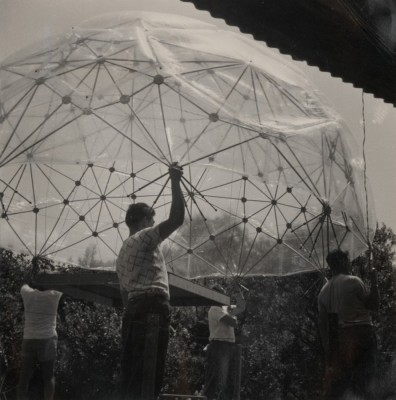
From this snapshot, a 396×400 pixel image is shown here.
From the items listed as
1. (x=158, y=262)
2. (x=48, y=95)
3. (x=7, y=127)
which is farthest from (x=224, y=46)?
(x=158, y=262)

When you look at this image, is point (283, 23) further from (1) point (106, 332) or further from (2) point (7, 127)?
(1) point (106, 332)

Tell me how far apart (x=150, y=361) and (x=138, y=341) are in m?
0.21

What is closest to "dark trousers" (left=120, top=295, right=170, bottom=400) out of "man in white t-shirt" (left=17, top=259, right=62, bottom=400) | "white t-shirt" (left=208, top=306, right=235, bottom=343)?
"man in white t-shirt" (left=17, top=259, right=62, bottom=400)

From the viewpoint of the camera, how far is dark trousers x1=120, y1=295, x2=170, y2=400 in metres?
5.04

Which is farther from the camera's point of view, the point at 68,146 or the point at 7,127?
the point at 68,146

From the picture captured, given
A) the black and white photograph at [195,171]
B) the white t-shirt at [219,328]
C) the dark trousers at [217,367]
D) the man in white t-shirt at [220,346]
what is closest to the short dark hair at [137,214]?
the black and white photograph at [195,171]

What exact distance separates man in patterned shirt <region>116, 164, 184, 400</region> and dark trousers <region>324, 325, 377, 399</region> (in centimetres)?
178

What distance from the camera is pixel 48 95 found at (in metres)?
8.13

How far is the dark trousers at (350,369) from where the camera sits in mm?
5945

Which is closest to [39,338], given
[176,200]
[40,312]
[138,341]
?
[40,312]

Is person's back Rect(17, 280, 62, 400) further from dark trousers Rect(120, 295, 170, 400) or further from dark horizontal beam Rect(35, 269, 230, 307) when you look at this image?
dark trousers Rect(120, 295, 170, 400)

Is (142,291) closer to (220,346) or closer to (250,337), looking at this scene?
(220,346)

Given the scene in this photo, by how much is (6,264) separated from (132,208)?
22.3 m

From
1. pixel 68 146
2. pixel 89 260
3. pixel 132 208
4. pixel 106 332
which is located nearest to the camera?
pixel 132 208
